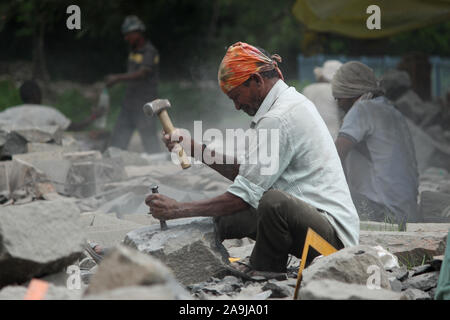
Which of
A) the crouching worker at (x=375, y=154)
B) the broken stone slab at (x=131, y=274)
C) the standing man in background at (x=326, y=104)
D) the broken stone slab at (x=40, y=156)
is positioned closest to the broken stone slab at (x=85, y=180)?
the broken stone slab at (x=40, y=156)

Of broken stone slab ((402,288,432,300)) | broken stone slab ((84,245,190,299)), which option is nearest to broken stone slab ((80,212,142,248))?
broken stone slab ((84,245,190,299))

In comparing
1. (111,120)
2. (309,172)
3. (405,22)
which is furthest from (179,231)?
(111,120)

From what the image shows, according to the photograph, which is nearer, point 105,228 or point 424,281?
point 424,281

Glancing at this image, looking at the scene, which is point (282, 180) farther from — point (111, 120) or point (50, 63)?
point (50, 63)

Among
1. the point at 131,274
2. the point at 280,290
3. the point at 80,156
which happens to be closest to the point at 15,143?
the point at 80,156

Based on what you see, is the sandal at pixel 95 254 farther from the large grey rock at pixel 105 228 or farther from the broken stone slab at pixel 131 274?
the broken stone slab at pixel 131 274

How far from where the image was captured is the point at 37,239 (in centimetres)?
315

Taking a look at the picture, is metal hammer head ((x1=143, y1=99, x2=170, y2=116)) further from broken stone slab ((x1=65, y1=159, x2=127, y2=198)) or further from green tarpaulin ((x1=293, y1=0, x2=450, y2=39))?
green tarpaulin ((x1=293, y1=0, x2=450, y2=39))

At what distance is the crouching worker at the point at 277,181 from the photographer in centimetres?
378

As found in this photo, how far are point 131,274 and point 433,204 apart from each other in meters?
4.25

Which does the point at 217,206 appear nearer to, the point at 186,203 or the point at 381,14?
the point at 186,203

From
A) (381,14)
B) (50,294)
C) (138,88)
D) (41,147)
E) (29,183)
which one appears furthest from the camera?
(138,88)

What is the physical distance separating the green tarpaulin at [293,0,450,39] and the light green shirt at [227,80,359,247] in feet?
18.2

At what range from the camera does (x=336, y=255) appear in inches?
137
